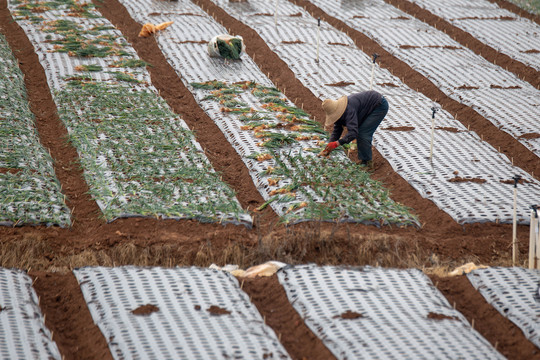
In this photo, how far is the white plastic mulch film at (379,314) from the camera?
4.16 meters

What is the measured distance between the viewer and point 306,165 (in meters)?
7.47

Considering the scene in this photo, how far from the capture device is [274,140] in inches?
316

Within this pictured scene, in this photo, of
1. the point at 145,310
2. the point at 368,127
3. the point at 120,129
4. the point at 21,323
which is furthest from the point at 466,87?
the point at 21,323

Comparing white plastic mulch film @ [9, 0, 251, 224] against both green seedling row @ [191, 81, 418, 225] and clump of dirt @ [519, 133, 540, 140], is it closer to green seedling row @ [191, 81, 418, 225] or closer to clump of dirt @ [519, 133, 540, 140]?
green seedling row @ [191, 81, 418, 225]

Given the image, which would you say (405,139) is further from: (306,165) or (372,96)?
(306,165)

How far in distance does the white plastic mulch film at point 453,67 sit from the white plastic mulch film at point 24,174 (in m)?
5.92

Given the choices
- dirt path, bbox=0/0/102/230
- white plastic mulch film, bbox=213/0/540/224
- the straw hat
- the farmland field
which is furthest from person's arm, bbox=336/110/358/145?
dirt path, bbox=0/0/102/230

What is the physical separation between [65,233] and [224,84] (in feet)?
14.8

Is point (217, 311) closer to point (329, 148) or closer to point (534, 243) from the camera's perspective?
point (534, 243)

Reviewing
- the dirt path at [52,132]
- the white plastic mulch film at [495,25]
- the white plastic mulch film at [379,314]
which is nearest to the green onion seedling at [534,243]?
the white plastic mulch film at [379,314]

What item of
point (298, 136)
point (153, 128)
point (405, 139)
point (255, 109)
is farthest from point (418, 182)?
point (153, 128)

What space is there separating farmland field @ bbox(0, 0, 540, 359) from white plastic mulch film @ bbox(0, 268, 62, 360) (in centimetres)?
3

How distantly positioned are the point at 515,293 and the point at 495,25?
961 centimetres

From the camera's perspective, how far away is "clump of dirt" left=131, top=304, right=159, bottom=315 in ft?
14.6
